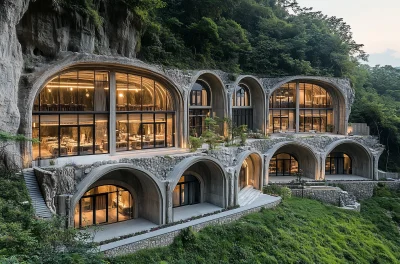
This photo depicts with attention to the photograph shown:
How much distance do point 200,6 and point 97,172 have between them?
28.3 metres

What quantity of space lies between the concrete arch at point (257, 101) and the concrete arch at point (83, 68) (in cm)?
1113

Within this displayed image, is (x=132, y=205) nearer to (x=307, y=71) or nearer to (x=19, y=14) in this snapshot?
(x=19, y=14)

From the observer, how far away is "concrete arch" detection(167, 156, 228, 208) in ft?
66.3

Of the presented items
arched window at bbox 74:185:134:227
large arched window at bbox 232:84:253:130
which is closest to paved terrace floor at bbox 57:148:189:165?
arched window at bbox 74:185:134:227

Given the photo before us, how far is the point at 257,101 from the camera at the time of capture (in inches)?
1361

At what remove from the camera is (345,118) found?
36.3 meters

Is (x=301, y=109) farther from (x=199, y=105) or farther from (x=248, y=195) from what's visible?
(x=248, y=195)

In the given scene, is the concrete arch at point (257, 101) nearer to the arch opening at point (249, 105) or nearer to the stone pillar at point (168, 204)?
the arch opening at point (249, 105)

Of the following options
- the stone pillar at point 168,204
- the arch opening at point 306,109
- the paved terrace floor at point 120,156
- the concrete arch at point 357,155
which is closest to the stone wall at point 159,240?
the stone pillar at point 168,204

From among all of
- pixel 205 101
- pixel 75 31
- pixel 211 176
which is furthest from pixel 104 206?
pixel 205 101

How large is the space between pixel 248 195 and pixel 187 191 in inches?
197

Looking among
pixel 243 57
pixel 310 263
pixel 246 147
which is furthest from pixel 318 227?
pixel 243 57

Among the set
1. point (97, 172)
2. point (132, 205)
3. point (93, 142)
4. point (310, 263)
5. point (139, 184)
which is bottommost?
point (310, 263)

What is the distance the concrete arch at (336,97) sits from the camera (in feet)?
114
